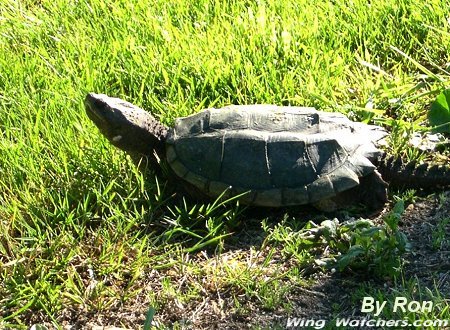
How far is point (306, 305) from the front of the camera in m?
2.88

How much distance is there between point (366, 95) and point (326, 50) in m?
0.41

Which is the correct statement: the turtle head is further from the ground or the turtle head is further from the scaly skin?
the ground

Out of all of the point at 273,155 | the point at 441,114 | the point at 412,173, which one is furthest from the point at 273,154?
the point at 441,114

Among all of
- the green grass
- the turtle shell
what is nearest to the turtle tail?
the turtle shell

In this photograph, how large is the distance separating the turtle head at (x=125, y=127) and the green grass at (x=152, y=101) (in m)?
0.12

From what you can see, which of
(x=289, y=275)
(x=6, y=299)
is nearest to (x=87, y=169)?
(x=6, y=299)

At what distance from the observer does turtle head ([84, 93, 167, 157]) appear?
3.56m

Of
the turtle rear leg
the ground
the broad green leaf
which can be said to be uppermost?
the broad green leaf

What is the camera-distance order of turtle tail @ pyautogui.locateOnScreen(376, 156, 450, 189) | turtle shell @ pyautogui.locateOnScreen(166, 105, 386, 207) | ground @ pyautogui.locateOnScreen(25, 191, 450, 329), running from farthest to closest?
1. turtle tail @ pyautogui.locateOnScreen(376, 156, 450, 189)
2. turtle shell @ pyautogui.locateOnScreen(166, 105, 386, 207)
3. ground @ pyautogui.locateOnScreen(25, 191, 450, 329)

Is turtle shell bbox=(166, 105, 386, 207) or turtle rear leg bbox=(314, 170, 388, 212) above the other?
turtle shell bbox=(166, 105, 386, 207)

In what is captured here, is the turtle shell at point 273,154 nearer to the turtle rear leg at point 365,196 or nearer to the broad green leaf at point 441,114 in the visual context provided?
the turtle rear leg at point 365,196

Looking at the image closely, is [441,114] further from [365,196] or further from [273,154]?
[273,154]

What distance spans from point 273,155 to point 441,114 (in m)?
0.85

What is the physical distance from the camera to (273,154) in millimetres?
3309
